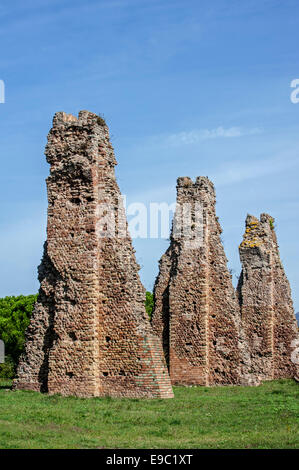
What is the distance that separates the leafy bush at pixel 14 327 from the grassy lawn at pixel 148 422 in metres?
22.5

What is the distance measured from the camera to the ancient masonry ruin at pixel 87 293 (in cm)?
1686

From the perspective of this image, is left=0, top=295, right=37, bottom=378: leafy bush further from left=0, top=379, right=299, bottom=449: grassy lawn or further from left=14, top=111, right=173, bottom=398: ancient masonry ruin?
left=0, top=379, right=299, bottom=449: grassy lawn

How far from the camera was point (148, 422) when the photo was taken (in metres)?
12.9

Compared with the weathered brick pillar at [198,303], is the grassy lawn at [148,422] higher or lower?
lower

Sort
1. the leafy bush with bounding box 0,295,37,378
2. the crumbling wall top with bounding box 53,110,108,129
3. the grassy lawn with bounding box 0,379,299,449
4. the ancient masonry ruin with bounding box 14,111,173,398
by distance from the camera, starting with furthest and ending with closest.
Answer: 1. the leafy bush with bounding box 0,295,37,378
2. the crumbling wall top with bounding box 53,110,108,129
3. the ancient masonry ruin with bounding box 14,111,173,398
4. the grassy lawn with bounding box 0,379,299,449

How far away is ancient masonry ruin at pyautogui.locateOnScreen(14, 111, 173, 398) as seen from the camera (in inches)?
664

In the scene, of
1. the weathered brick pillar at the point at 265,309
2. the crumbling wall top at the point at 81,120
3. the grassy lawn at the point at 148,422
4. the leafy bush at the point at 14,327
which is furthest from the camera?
the leafy bush at the point at 14,327

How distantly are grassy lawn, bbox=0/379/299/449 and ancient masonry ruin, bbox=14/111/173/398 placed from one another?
30.0 inches

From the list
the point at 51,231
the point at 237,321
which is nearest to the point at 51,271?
the point at 51,231

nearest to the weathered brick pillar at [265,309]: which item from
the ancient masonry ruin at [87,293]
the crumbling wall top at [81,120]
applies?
the ancient masonry ruin at [87,293]

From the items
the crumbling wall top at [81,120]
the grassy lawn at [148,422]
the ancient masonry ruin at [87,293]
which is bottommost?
the grassy lawn at [148,422]

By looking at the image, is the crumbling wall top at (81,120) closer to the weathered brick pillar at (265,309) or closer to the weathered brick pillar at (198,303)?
the weathered brick pillar at (198,303)

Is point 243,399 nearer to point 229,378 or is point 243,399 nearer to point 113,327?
point 113,327

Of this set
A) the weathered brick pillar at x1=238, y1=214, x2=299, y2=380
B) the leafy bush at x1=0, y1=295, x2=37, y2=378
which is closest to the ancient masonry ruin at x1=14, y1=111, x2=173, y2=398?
the weathered brick pillar at x1=238, y1=214, x2=299, y2=380
